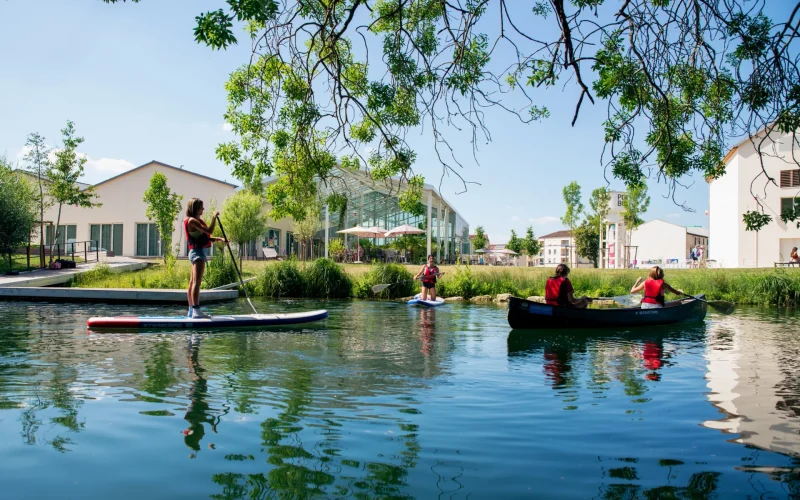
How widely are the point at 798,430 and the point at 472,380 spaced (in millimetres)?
3012

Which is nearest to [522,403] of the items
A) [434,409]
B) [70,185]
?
[434,409]

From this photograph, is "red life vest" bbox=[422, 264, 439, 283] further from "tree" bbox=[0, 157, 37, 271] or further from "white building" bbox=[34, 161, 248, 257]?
"white building" bbox=[34, 161, 248, 257]

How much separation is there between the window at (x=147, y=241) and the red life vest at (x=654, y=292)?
28674 millimetres

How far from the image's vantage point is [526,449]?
14.0 feet

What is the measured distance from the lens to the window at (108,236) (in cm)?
3603

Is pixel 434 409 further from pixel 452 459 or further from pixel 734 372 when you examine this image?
pixel 734 372

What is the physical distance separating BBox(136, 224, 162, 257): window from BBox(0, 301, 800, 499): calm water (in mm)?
26868

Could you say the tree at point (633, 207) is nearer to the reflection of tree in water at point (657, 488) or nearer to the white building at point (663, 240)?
the white building at point (663, 240)

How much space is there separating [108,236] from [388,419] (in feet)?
116

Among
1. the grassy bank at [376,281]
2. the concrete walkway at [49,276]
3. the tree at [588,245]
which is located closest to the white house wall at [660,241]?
the tree at [588,245]

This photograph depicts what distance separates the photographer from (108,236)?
36250mm

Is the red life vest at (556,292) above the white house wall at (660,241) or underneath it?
underneath

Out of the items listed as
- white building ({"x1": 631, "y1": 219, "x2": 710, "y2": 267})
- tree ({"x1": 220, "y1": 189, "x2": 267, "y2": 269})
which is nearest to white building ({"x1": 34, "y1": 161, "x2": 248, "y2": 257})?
tree ({"x1": 220, "y1": 189, "x2": 267, "y2": 269})

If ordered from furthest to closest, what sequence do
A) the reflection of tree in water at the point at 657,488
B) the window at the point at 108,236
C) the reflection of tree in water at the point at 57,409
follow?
the window at the point at 108,236 → the reflection of tree in water at the point at 57,409 → the reflection of tree in water at the point at 657,488
